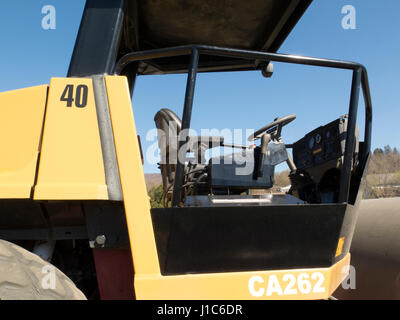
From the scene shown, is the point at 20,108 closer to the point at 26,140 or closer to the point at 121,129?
the point at 26,140

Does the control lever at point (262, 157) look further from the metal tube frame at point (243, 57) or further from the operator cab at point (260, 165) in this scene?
the metal tube frame at point (243, 57)

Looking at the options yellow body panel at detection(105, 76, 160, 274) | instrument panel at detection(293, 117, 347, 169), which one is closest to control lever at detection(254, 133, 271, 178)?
instrument panel at detection(293, 117, 347, 169)

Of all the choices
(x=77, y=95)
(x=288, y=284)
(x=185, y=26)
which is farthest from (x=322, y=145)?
(x=77, y=95)

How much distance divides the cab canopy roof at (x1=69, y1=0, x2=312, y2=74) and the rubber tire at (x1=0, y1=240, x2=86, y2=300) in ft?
3.14

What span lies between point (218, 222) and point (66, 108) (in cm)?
90

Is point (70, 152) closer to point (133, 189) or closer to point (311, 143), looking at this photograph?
point (133, 189)

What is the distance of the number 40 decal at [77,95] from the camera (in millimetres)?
1474

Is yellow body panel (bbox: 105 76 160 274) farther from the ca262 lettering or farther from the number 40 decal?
the ca262 lettering

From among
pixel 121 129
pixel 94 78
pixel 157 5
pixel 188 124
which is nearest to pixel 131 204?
pixel 121 129

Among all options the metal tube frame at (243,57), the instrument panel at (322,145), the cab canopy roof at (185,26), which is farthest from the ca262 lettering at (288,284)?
the cab canopy roof at (185,26)

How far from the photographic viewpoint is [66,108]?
4.80ft

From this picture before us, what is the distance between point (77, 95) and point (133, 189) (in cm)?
54

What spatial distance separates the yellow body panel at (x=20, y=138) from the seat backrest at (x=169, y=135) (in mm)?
963
